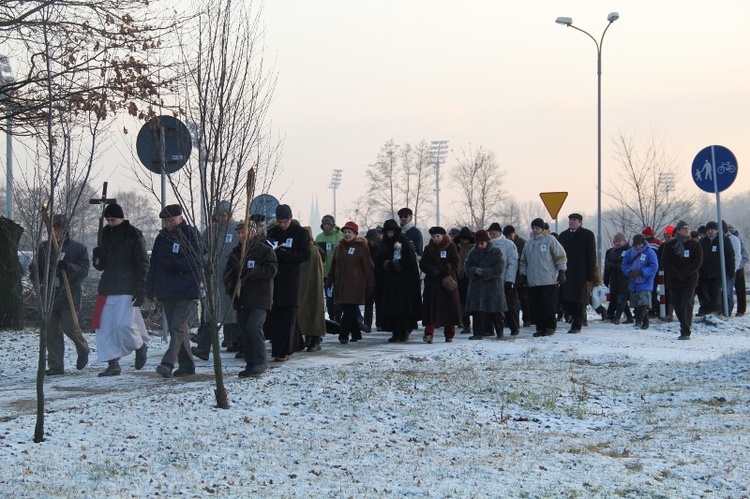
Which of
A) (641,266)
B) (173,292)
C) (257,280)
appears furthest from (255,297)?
(641,266)

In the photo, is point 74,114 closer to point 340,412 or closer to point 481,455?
point 340,412

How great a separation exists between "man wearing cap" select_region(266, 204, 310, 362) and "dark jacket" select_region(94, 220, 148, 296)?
4.81 ft

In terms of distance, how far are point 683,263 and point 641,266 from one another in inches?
65.4

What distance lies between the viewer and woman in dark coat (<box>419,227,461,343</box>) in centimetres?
1583

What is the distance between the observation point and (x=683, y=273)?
1662cm

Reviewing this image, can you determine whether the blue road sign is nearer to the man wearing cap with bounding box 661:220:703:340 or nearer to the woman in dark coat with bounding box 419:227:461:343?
the man wearing cap with bounding box 661:220:703:340

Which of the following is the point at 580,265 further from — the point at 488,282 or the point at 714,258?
the point at 714,258

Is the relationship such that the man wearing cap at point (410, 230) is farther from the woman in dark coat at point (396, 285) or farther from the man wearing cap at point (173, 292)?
the man wearing cap at point (173, 292)

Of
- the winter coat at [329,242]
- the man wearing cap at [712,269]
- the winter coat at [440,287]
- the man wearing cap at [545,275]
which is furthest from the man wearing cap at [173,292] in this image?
the man wearing cap at [712,269]

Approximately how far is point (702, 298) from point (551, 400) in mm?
13111

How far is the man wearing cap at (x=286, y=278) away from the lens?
40.2ft

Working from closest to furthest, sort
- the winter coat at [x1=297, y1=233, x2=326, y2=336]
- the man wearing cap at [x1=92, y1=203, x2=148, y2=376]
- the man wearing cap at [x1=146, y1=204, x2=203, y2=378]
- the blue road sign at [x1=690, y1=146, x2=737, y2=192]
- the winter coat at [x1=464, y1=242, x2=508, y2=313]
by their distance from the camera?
1. the man wearing cap at [x1=146, y1=204, x2=203, y2=378]
2. the man wearing cap at [x1=92, y1=203, x2=148, y2=376]
3. the winter coat at [x1=297, y1=233, x2=326, y2=336]
4. the winter coat at [x1=464, y1=242, x2=508, y2=313]
5. the blue road sign at [x1=690, y1=146, x2=737, y2=192]

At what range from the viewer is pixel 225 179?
8.61m


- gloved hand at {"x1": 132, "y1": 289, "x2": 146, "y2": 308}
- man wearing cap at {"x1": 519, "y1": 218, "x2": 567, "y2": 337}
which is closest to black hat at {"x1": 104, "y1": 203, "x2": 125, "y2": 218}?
gloved hand at {"x1": 132, "y1": 289, "x2": 146, "y2": 308}
